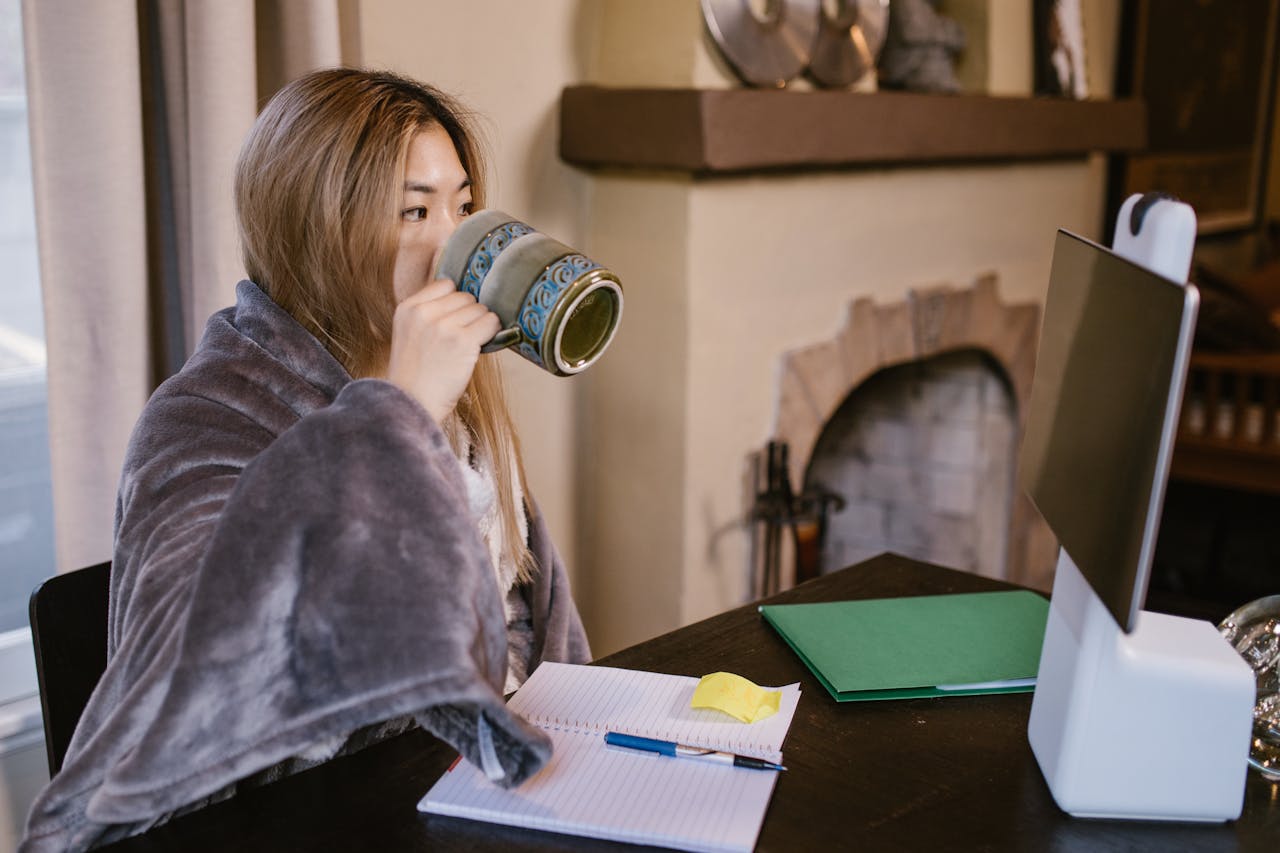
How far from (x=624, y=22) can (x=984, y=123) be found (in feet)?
2.86

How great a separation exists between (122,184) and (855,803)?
1.12 meters

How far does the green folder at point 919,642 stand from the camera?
1.13 meters

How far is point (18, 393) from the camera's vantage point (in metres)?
1.63

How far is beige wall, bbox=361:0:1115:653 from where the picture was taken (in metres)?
1.99

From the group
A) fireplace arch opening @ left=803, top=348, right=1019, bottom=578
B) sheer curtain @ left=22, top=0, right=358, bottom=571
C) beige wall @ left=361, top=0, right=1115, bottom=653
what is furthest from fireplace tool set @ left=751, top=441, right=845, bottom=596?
sheer curtain @ left=22, top=0, right=358, bottom=571

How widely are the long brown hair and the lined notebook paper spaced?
408 mm

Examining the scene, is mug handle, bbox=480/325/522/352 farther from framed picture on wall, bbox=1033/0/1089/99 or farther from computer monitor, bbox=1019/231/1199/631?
framed picture on wall, bbox=1033/0/1089/99

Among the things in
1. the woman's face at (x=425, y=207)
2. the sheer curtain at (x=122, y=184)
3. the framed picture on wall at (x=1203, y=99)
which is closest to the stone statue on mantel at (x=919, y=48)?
the framed picture on wall at (x=1203, y=99)

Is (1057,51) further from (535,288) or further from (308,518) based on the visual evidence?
(308,518)

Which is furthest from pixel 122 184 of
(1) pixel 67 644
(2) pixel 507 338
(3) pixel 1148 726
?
(3) pixel 1148 726

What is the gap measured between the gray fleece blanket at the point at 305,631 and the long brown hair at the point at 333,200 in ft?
0.92

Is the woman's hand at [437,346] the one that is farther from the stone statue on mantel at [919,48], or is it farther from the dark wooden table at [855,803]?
the stone statue on mantel at [919,48]

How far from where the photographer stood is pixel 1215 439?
315cm

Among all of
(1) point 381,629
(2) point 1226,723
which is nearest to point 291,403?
(1) point 381,629
